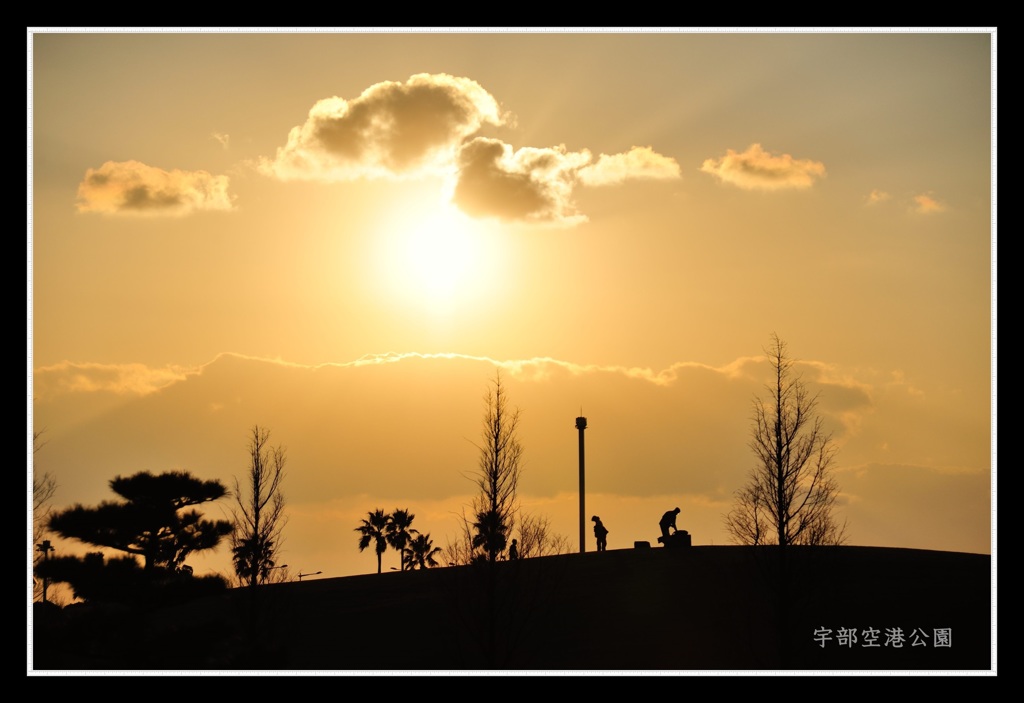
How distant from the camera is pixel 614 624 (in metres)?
37.4

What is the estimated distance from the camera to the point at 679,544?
47312mm

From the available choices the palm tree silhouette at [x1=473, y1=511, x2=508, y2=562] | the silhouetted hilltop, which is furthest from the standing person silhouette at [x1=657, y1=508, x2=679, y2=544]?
→ the palm tree silhouette at [x1=473, y1=511, x2=508, y2=562]

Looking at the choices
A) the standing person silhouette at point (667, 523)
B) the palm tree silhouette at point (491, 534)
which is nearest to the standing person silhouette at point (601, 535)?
the standing person silhouette at point (667, 523)

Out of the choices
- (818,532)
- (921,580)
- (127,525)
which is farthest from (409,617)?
(921,580)

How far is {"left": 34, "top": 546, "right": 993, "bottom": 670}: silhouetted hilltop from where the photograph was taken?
3247 cm

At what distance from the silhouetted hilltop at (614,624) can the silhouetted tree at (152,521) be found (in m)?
2.31

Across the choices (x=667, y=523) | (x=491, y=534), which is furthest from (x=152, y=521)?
(x=667, y=523)

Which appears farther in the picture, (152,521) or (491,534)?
(152,521)

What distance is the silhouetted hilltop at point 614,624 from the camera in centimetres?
3247

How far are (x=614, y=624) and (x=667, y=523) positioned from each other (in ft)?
34.5

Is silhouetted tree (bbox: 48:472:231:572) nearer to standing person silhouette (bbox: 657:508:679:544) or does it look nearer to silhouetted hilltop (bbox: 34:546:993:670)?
silhouetted hilltop (bbox: 34:546:993:670)

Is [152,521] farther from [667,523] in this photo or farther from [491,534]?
[667,523]

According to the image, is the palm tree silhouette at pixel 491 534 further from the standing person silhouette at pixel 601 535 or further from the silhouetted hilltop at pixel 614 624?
the standing person silhouette at pixel 601 535

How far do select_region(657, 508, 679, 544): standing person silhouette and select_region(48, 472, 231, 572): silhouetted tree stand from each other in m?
18.3
